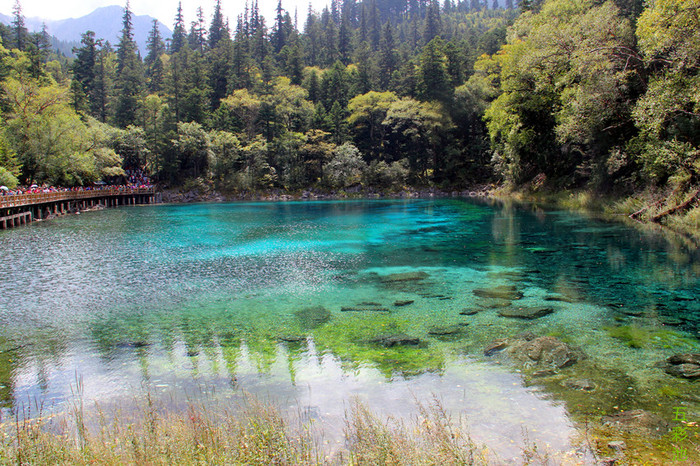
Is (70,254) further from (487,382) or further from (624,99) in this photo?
(624,99)

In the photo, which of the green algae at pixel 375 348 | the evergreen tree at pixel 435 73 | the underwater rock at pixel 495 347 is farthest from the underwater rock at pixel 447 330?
the evergreen tree at pixel 435 73

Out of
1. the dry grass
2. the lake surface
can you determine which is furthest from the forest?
the dry grass

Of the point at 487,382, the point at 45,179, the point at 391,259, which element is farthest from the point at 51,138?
the point at 487,382

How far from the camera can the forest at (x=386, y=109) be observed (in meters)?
27.8

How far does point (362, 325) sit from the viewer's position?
1165cm

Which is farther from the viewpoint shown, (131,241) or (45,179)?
(45,179)

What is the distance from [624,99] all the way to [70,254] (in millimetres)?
35670

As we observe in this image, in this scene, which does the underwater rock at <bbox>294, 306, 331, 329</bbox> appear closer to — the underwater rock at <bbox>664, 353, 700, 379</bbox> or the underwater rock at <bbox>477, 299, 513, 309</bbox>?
the underwater rock at <bbox>477, 299, 513, 309</bbox>

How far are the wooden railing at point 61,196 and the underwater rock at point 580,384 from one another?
136ft

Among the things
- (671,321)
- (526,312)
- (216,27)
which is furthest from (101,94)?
(671,321)

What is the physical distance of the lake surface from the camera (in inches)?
297

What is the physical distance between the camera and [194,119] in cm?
7488

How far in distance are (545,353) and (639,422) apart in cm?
274

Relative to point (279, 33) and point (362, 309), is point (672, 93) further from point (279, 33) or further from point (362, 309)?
point (279, 33)
